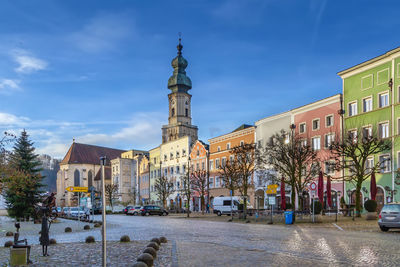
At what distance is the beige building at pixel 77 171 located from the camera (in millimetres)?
115438

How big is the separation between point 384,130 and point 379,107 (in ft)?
7.31

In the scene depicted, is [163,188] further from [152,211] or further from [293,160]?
[293,160]

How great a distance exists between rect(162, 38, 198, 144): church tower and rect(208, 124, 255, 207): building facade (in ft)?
109

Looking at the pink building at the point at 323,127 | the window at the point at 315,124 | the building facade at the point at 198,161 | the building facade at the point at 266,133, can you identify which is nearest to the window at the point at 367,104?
the pink building at the point at 323,127

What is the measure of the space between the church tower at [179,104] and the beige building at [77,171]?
2346 centimetres

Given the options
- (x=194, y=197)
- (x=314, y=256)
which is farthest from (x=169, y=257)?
(x=194, y=197)

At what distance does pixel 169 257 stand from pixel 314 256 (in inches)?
160

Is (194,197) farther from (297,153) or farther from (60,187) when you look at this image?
(60,187)

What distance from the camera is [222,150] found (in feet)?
215

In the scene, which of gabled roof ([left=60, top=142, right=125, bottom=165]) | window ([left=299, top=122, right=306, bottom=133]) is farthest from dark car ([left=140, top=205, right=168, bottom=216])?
gabled roof ([left=60, top=142, right=125, bottom=165])

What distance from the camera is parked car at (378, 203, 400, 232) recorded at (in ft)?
70.2

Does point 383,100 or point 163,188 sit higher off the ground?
point 383,100

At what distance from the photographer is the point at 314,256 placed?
1254cm

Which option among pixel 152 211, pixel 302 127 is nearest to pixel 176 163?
pixel 152 211
